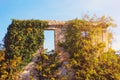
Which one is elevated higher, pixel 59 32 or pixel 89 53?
pixel 59 32

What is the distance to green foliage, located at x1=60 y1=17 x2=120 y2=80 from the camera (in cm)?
2994

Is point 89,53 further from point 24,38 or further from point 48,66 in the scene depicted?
point 24,38

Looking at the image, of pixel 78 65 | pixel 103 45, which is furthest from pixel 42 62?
pixel 103 45

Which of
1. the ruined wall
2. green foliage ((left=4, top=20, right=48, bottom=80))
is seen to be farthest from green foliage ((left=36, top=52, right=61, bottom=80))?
green foliage ((left=4, top=20, right=48, bottom=80))

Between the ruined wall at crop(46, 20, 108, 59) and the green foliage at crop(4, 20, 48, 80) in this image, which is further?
the ruined wall at crop(46, 20, 108, 59)

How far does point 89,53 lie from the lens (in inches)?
1198

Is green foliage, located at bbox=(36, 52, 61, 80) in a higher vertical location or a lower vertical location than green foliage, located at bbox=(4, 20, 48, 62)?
lower

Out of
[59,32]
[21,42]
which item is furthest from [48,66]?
[59,32]

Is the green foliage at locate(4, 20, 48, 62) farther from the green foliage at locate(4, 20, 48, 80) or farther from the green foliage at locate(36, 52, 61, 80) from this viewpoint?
the green foliage at locate(36, 52, 61, 80)

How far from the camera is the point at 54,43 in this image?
101ft

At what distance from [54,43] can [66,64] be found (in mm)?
1759

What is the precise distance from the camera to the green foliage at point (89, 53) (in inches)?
1179

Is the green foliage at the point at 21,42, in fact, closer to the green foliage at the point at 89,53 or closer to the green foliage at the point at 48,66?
the green foliage at the point at 48,66

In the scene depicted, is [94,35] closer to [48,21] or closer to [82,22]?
[82,22]
